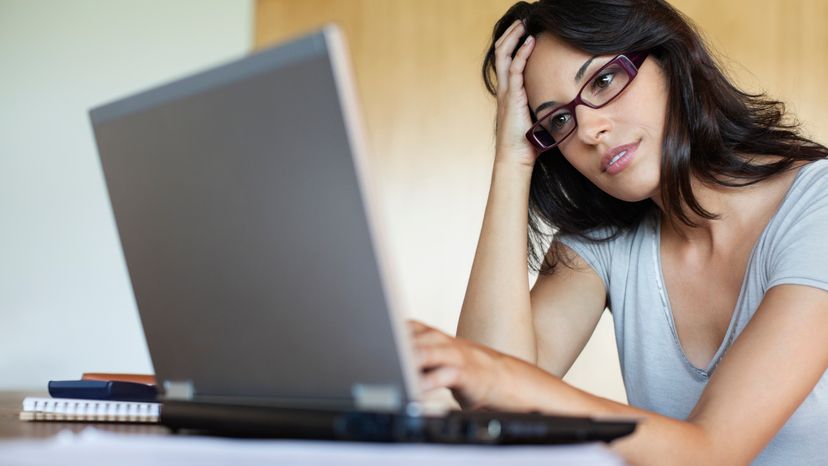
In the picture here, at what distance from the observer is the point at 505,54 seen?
1.53 meters

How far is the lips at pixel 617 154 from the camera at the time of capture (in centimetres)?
135

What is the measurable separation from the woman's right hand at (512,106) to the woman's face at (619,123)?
0.09 metres

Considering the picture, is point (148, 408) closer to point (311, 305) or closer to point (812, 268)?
point (311, 305)

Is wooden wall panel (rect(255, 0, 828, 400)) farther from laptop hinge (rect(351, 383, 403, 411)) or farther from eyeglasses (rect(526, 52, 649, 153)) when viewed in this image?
laptop hinge (rect(351, 383, 403, 411))

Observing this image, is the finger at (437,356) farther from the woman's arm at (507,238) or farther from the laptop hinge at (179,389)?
the woman's arm at (507,238)

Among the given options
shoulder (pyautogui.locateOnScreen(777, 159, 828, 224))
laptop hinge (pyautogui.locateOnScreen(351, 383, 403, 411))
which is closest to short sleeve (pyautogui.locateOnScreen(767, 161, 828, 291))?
shoulder (pyautogui.locateOnScreen(777, 159, 828, 224))

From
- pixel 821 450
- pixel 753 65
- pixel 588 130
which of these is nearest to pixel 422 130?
pixel 753 65

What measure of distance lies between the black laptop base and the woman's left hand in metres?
0.10

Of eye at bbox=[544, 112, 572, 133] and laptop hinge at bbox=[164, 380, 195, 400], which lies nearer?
laptop hinge at bbox=[164, 380, 195, 400]

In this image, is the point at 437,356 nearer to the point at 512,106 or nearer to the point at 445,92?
the point at 512,106

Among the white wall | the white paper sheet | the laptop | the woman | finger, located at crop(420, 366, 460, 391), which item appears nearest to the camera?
the white paper sheet

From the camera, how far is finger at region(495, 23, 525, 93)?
151 cm

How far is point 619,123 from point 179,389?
84 cm

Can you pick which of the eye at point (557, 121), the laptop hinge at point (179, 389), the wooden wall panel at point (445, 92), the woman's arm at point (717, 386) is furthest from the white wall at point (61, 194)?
the woman's arm at point (717, 386)
